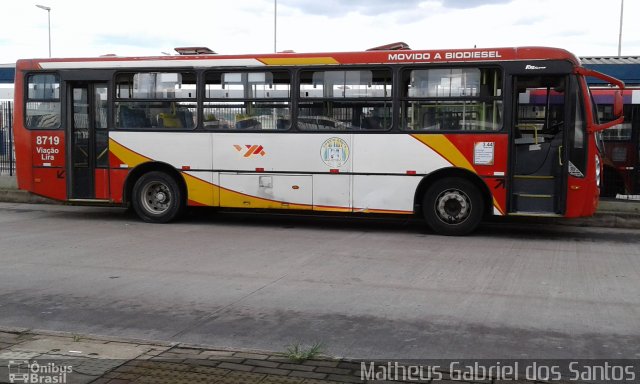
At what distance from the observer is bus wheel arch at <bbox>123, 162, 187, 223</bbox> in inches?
476

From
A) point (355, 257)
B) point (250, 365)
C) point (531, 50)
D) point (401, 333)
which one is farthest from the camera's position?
point (531, 50)

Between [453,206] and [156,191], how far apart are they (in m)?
5.63

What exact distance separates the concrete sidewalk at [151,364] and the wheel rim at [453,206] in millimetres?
6486

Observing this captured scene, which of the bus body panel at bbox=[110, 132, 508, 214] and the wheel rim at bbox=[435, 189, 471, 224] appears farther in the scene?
the wheel rim at bbox=[435, 189, 471, 224]

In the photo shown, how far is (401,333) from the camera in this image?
5465mm

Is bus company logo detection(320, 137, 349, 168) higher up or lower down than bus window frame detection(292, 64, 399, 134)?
lower down

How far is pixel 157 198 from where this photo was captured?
12.3 meters

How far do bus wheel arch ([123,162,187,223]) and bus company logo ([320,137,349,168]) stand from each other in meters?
2.85

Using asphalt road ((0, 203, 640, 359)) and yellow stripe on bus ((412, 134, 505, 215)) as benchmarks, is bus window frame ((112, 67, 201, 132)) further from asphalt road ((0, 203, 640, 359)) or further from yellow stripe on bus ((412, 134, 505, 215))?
yellow stripe on bus ((412, 134, 505, 215))

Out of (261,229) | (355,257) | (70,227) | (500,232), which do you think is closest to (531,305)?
(355,257)

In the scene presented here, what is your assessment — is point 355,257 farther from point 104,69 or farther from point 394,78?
point 104,69

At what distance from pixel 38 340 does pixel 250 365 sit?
1.81 meters

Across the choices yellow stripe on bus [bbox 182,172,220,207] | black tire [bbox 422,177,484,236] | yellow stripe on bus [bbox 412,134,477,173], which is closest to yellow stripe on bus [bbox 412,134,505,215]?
yellow stripe on bus [bbox 412,134,477,173]

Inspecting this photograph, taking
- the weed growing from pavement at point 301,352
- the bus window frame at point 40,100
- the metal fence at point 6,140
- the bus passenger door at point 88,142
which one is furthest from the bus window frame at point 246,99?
the metal fence at point 6,140
